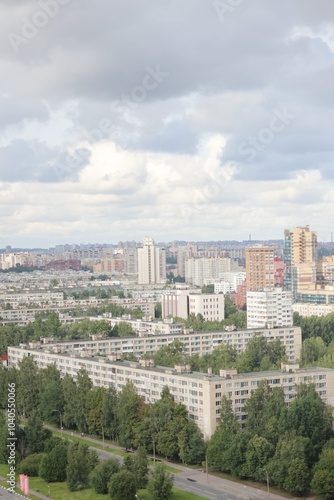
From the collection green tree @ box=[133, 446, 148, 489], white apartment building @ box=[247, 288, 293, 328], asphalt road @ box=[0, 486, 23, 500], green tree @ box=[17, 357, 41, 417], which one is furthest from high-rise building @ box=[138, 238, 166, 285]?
green tree @ box=[133, 446, 148, 489]

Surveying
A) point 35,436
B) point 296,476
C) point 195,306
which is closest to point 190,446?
point 296,476

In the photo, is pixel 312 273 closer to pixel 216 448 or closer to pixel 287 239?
pixel 287 239

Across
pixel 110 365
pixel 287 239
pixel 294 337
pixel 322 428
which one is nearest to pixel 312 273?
pixel 287 239

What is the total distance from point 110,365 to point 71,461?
747 cm

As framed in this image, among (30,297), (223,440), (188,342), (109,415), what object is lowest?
(223,440)

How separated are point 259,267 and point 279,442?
51.6 m

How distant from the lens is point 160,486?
19.7 meters

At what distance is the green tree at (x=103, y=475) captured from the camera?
20797 mm

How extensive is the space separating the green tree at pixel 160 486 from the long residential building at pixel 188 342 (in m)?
15.5

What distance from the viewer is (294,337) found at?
4084 cm

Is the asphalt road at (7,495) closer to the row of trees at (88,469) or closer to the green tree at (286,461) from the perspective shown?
the row of trees at (88,469)

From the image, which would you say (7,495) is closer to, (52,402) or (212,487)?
(212,487)

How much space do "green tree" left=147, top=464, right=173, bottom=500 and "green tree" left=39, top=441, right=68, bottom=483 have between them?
3.23 meters

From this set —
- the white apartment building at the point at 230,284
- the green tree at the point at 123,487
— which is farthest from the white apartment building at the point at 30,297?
the green tree at the point at 123,487
